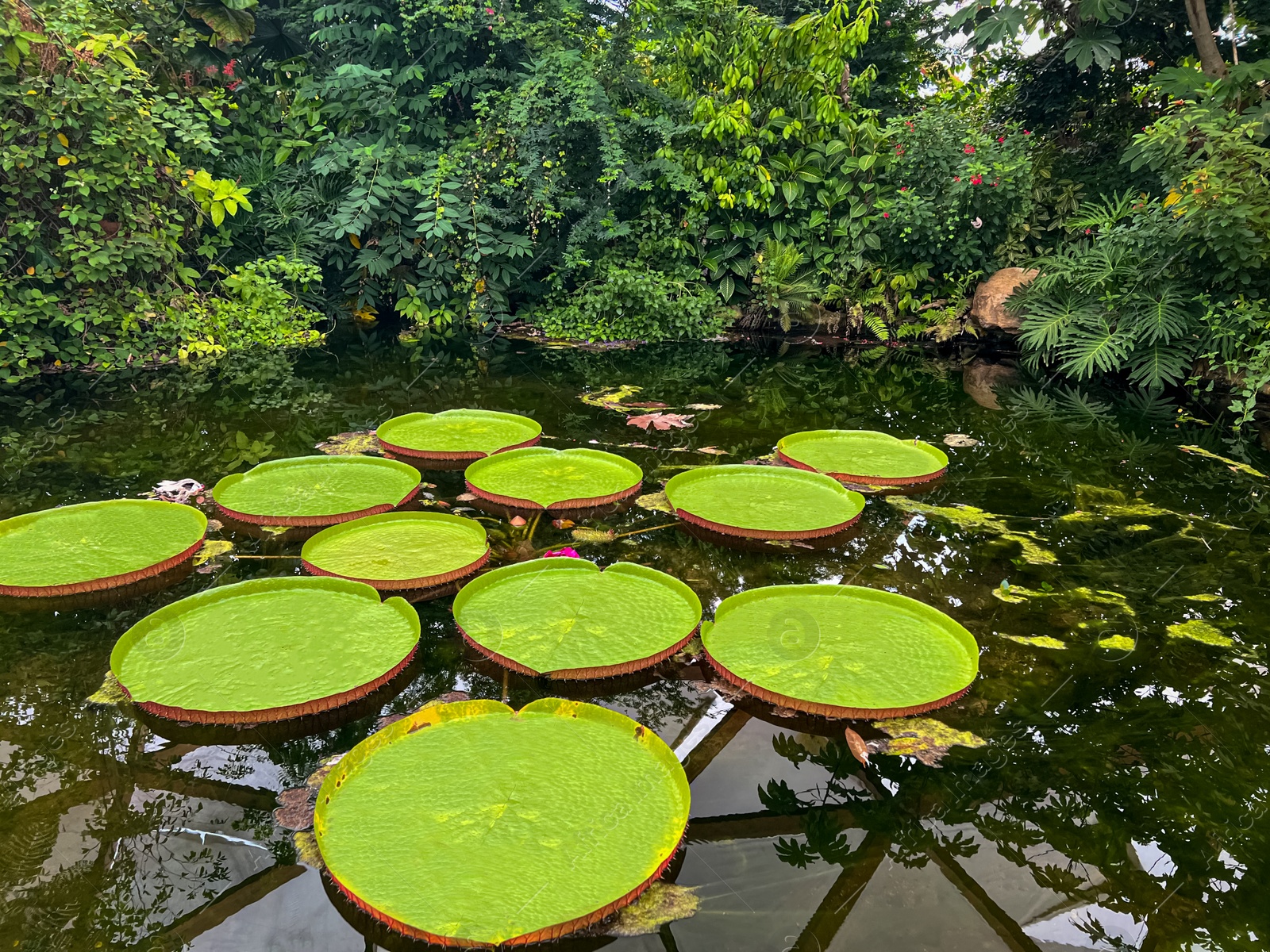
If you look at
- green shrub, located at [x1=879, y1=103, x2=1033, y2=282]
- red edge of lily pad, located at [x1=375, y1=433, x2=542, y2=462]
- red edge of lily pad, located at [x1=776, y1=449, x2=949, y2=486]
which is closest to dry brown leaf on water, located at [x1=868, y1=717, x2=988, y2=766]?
red edge of lily pad, located at [x1=776, y1=449, x2=949, y2=486]

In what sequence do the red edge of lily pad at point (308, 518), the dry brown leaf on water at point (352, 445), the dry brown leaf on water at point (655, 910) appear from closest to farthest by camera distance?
the dry brown leaf on water at point (655, 910) → the red edge of lily pad at point (308, 518) → the dry brown leaf on water at point (352, 445)

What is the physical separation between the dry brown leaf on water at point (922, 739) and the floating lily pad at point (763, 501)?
1.01 metres

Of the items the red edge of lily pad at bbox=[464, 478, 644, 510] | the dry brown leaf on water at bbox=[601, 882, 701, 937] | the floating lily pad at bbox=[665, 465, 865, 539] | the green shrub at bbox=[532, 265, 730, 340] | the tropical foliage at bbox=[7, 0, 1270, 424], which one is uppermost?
the tropical foliage at bbox=[7, 0, 1270, 424]

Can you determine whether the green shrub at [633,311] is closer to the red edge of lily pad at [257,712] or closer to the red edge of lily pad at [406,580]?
the red edge of lily pad at [406,580]

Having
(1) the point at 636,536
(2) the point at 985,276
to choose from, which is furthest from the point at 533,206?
(1) the point at 636,536

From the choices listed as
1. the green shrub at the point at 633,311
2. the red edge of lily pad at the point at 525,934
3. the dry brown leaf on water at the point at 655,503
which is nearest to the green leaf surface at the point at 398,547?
the dry brown leaf on water at the point at 655,503

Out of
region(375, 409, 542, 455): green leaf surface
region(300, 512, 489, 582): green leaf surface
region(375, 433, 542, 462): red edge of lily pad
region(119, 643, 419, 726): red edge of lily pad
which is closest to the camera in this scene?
region(119, 643, 419, 726): red edge of lily pad

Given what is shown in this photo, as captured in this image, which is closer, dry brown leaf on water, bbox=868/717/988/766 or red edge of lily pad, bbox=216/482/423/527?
dry brown leaf on water, bbox=868/717/988/766

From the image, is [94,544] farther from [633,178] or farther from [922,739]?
[633,178]

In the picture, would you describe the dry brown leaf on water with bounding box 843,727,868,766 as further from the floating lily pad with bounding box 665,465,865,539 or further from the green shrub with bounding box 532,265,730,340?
the green shrub with bounding box 532,265,730,340

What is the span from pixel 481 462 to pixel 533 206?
14.8 ft

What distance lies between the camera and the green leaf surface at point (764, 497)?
2.99m

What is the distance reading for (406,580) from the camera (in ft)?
7.94

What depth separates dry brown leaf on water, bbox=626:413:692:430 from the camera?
4.40 meters
